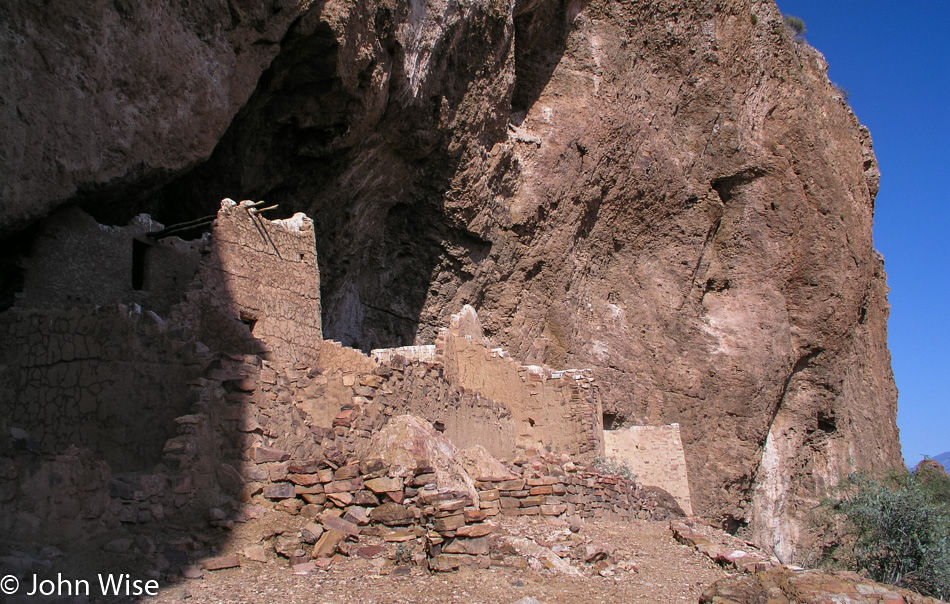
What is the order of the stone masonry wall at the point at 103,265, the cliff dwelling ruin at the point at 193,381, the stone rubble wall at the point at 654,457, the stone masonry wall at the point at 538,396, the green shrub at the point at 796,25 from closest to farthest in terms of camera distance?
the cliff dwelling ruin at the point at 193,381 < the stone masonry wall at the point at 103,265 < the stone masonry wall at the point at 538,396 < the stone rubble wall at the point at 654,457 < the green shrub at the point at 796,25

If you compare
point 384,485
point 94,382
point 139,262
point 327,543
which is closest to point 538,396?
point 139,262

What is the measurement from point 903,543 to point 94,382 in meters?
11.7

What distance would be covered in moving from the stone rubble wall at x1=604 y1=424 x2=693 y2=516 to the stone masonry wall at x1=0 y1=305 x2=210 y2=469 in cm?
837

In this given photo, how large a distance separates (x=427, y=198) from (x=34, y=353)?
937cm

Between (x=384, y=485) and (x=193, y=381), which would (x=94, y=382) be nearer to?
(x=193, y=381)

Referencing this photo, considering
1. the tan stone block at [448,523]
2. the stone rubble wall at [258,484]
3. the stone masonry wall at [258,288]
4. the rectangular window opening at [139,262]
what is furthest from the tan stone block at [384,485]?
the rectangular window opening at [139,262]

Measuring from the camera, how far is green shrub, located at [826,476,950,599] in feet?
38.0

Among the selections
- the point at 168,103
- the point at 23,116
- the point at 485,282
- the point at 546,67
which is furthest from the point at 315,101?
the point at 546,67

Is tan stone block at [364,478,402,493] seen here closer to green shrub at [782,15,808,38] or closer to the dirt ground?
the dirt ground

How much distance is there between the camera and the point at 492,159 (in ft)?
50.9

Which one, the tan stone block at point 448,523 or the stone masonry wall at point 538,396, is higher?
the stone masonry wall at point 538,396

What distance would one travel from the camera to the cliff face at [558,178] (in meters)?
9.12

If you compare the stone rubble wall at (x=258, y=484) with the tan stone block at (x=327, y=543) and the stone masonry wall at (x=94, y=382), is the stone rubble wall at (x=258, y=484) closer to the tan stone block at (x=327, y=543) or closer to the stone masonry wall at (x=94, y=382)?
the tan stone block at (x=327, y=543)

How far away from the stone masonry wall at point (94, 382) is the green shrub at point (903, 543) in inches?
397
